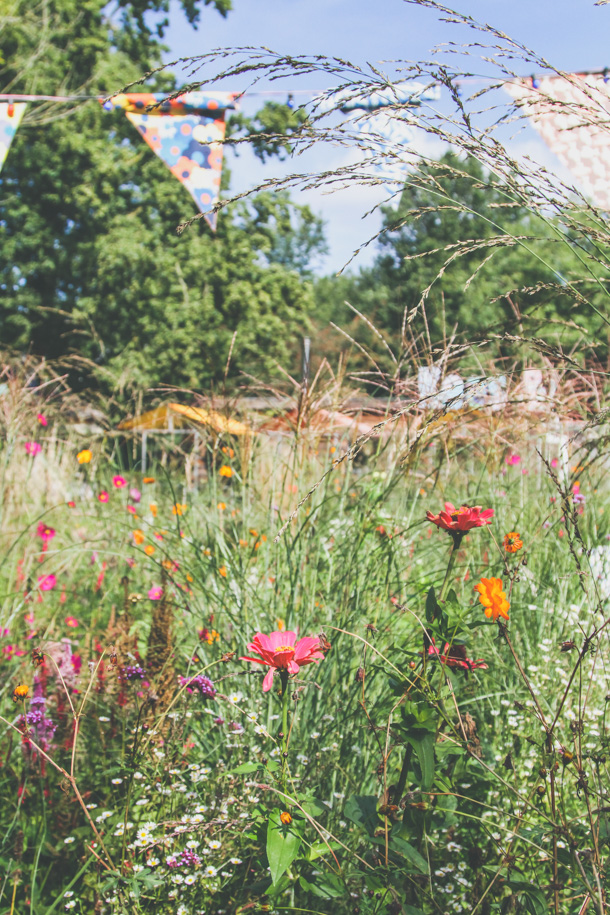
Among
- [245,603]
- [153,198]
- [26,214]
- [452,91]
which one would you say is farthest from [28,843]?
[26,214]

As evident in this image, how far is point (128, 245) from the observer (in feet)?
52.6

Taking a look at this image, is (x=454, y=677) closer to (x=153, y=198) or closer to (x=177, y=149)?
(x=177, y=149)

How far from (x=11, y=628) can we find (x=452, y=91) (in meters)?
2.26

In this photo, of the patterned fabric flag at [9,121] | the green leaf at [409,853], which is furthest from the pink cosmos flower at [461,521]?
the patterned fabric flag at [9,121]

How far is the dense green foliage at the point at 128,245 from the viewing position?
53.3 ft

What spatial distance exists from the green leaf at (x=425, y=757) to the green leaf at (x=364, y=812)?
16cm

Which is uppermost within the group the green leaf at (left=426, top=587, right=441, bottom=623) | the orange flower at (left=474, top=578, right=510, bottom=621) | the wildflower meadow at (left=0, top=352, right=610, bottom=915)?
the orange flower at (left=474, top=578, right=510, bottom=621)

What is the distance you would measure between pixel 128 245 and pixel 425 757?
16.5m

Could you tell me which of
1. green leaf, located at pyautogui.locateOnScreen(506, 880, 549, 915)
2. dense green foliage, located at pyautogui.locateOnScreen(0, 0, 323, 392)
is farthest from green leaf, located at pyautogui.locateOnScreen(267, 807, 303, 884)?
dense green foliage, located at pyautogui.locateOnScreen(0, 0, 323, 392)

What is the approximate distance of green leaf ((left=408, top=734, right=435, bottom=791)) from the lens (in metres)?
1.01

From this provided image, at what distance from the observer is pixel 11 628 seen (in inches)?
99.5

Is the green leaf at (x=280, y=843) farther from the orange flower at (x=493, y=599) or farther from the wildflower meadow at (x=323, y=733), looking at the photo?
the orange flower at (x=493, y=599)

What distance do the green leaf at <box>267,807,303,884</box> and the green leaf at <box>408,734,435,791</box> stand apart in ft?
0.66

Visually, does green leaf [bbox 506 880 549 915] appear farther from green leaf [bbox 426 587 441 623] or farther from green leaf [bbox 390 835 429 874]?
green leaf [bbox 426 587 441 623]
